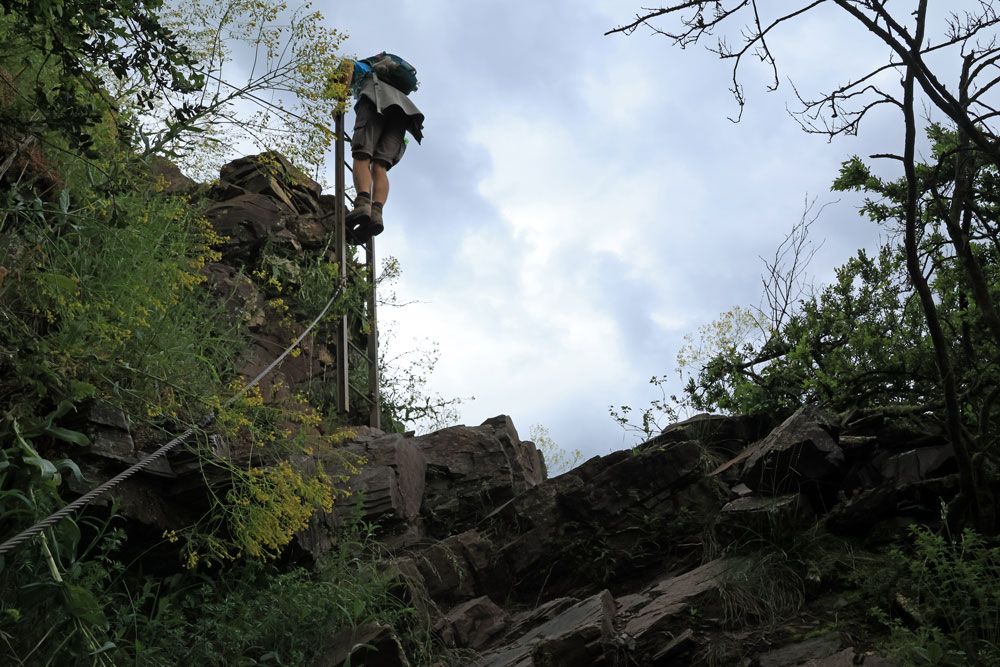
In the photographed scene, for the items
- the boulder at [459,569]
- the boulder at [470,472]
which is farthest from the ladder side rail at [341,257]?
the boulder at [459,569]

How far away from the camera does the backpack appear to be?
10.1 metres

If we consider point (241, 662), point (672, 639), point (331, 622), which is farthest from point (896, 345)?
point (241, 662)

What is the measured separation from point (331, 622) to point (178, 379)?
172cm

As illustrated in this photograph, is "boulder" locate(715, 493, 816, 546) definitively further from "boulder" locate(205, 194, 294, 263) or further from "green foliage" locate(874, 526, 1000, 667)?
"boulder" locate(205, 194, 294, 263)

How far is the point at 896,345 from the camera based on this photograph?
21.5ft

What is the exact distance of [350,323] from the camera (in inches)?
385

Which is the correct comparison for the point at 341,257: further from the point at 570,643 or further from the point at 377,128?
the point at 570,643

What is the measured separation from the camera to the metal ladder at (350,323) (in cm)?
869

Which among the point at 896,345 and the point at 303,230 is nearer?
the point at 896,345

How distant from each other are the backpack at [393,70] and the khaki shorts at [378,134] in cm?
39

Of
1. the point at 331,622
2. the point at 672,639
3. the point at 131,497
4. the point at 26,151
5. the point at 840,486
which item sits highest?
the point at 26,151

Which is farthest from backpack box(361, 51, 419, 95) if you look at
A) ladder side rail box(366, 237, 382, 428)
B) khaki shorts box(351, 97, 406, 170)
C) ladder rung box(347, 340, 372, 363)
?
ladder rung box(347, 340, 372, 363)

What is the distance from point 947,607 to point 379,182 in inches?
286

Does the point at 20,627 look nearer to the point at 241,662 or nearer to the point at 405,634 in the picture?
the point at 241,662
